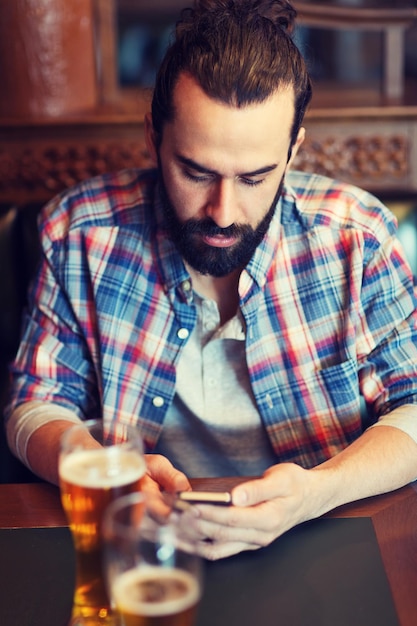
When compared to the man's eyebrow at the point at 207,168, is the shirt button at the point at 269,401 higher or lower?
lower

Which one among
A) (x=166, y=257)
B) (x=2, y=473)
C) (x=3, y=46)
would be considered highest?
(x=3, y=46)

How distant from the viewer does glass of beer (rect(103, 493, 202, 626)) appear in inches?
26.3

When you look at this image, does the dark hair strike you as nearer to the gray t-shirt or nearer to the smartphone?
the gray t-shirt

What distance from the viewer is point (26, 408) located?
142cm

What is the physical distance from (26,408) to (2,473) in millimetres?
Answer: 273

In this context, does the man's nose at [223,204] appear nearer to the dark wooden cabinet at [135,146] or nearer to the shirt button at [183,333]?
the shirt button at [183,333]

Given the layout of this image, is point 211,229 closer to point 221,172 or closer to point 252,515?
point 221,172

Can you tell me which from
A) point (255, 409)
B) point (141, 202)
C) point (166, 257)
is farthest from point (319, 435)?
point (141, 202)

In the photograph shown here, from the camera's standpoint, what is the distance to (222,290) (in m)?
1.53

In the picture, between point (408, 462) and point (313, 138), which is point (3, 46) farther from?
point (408, 462)

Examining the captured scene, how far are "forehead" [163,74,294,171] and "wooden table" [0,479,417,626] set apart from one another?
1.64 feet

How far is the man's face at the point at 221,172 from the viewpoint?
50.4 inches

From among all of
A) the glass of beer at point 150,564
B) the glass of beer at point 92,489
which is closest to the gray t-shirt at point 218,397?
the glass of beer at point 92,489

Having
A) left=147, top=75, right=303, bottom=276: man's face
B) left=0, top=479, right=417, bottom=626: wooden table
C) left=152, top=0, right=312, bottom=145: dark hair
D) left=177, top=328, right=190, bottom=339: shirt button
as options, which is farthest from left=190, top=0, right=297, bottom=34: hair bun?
left=0, top=479, right=417, bottom=626: wooden table
